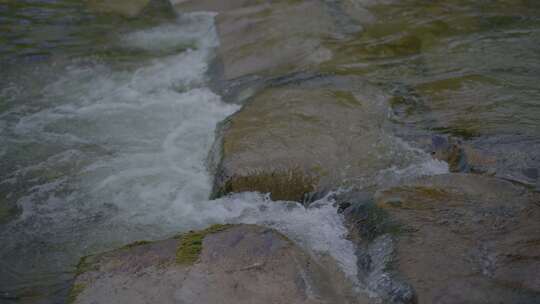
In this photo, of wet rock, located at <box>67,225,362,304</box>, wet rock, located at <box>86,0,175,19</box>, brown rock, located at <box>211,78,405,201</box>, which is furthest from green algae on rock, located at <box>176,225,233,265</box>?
wet rock, located at <box>86,0,175,19</box>

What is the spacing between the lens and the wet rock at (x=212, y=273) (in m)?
3.63

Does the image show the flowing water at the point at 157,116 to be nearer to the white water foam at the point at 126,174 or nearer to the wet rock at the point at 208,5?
the white water foam at the point at 126,174

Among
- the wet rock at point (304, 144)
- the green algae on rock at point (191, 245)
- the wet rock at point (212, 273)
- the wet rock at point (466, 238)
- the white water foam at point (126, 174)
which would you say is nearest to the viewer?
the wet rock at point (466, 238)

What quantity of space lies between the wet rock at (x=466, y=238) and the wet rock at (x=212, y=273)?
22.9 inches

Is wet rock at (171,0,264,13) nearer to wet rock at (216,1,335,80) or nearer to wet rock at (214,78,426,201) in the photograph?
wet rock at (216,1,335,80)

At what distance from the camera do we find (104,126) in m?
7.06

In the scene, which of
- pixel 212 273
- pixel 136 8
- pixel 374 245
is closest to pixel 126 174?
pixel 212 273

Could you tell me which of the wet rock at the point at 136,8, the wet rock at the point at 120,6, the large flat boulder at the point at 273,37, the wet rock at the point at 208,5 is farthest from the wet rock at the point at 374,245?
the wet rock at the point at 120,6

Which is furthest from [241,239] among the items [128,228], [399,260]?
[128,228]

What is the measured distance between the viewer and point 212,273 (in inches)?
149

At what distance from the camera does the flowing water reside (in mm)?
4973

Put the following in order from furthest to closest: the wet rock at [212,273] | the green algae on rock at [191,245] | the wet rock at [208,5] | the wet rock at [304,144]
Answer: the wet rock at [208,5], the wet rock at [304,144], the green algae on rock at [191,245], the wet rock at [212,273]

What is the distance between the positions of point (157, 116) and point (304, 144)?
264 centimetres

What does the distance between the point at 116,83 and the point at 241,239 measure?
16.8 ft
